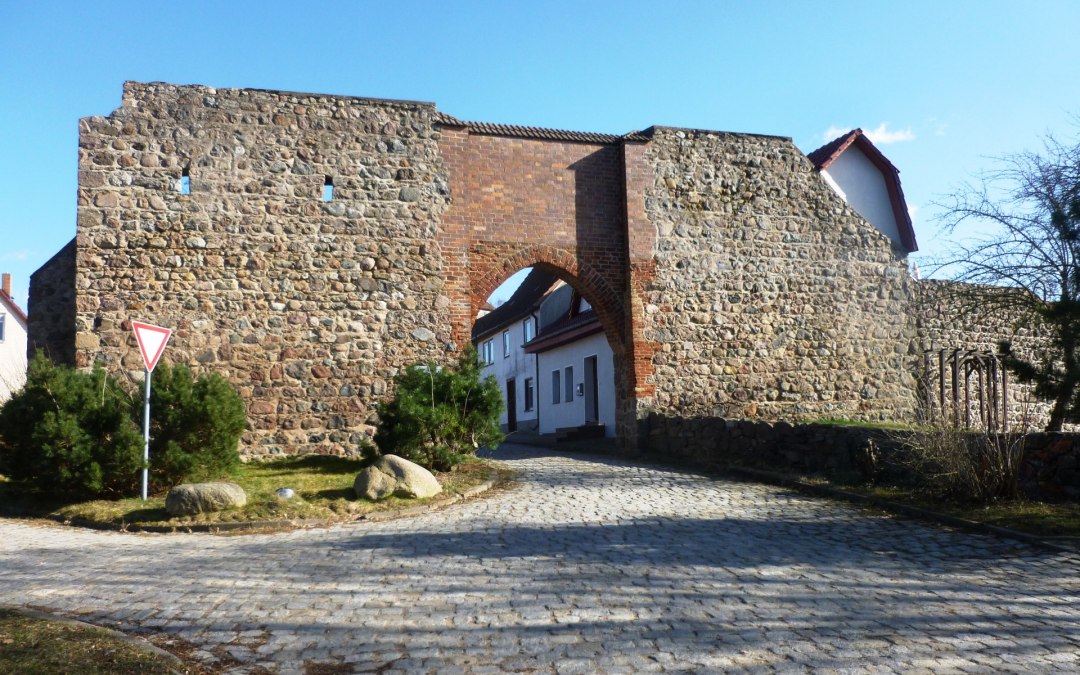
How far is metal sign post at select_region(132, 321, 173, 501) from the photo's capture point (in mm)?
10321

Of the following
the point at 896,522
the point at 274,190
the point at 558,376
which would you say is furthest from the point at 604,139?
the point at 558,376

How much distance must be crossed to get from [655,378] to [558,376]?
36.3 feet

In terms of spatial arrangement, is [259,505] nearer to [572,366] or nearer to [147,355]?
[147,355]

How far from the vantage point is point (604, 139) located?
16891 mm

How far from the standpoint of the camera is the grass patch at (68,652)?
13.3ft

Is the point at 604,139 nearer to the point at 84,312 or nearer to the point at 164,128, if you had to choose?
the point at 164,128

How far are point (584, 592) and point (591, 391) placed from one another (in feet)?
62.6

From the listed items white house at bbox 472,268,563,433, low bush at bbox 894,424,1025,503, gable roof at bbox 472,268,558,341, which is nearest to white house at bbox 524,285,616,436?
gable roof at bbox 472,268,558,341

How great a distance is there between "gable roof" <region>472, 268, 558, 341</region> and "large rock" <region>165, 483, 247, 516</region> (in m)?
19.3

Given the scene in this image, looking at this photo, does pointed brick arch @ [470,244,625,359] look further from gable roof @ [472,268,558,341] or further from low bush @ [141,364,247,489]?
gable roof @ [472,268,558,341]

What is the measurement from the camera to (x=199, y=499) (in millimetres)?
9398

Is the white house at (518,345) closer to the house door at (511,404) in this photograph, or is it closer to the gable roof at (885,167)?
the house door at (511,404)

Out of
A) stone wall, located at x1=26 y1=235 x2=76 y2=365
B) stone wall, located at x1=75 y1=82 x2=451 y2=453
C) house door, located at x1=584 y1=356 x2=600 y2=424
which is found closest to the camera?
stone wall, located at x1=75 y1=82 x2=451 y2=453

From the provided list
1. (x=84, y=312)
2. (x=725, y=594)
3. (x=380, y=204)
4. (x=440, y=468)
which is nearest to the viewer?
(x=725, y=594)
